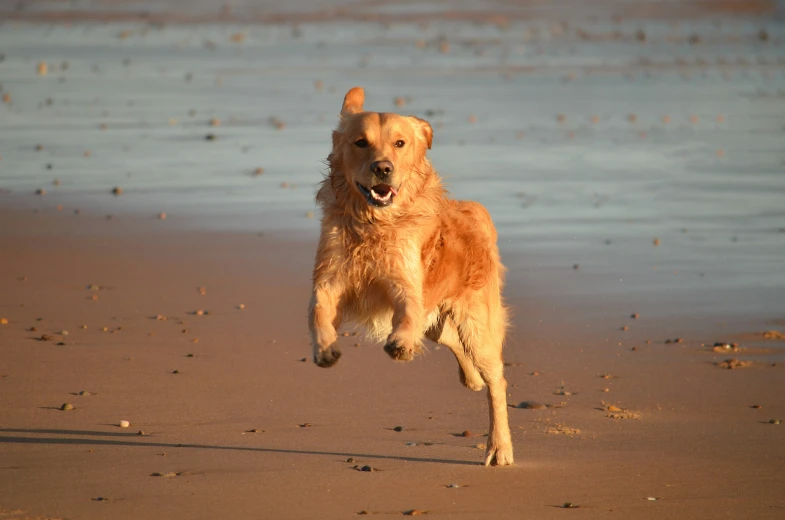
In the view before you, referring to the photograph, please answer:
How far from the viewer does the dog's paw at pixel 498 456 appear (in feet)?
20.6

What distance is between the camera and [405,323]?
5902 millimetres

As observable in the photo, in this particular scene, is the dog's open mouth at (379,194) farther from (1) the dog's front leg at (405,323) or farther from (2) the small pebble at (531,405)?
(2) the small pebble at (531,405)

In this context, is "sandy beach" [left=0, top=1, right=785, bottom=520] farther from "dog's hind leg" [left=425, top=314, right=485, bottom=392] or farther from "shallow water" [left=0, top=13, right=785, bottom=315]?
"dog's hind leg" [left=425, top=314, right=485, bottom=392]

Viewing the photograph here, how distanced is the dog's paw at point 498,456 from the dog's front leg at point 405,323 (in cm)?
60

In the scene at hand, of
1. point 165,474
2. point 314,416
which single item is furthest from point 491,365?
point 165,474

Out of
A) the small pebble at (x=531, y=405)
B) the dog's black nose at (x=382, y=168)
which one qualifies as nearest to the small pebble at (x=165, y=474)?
the dog's black nose at (x=382, y=168)

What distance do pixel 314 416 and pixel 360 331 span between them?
1.49 m

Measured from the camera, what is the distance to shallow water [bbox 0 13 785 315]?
11219 millimetres

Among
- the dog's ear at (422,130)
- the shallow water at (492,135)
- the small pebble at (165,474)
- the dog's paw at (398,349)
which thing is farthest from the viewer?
the shallow water at (492,135)

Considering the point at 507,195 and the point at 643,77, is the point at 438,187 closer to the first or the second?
the point at 507,195

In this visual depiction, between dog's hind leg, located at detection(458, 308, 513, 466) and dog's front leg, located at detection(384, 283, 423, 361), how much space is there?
1.61 feet

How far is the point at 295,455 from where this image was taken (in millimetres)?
6344

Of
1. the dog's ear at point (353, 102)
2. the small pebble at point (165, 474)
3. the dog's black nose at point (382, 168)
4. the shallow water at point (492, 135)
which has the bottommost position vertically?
the small pebble at point (165, 474)

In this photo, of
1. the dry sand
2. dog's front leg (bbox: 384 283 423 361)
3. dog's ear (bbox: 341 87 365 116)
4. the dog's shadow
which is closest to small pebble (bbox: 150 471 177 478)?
the dry sand
